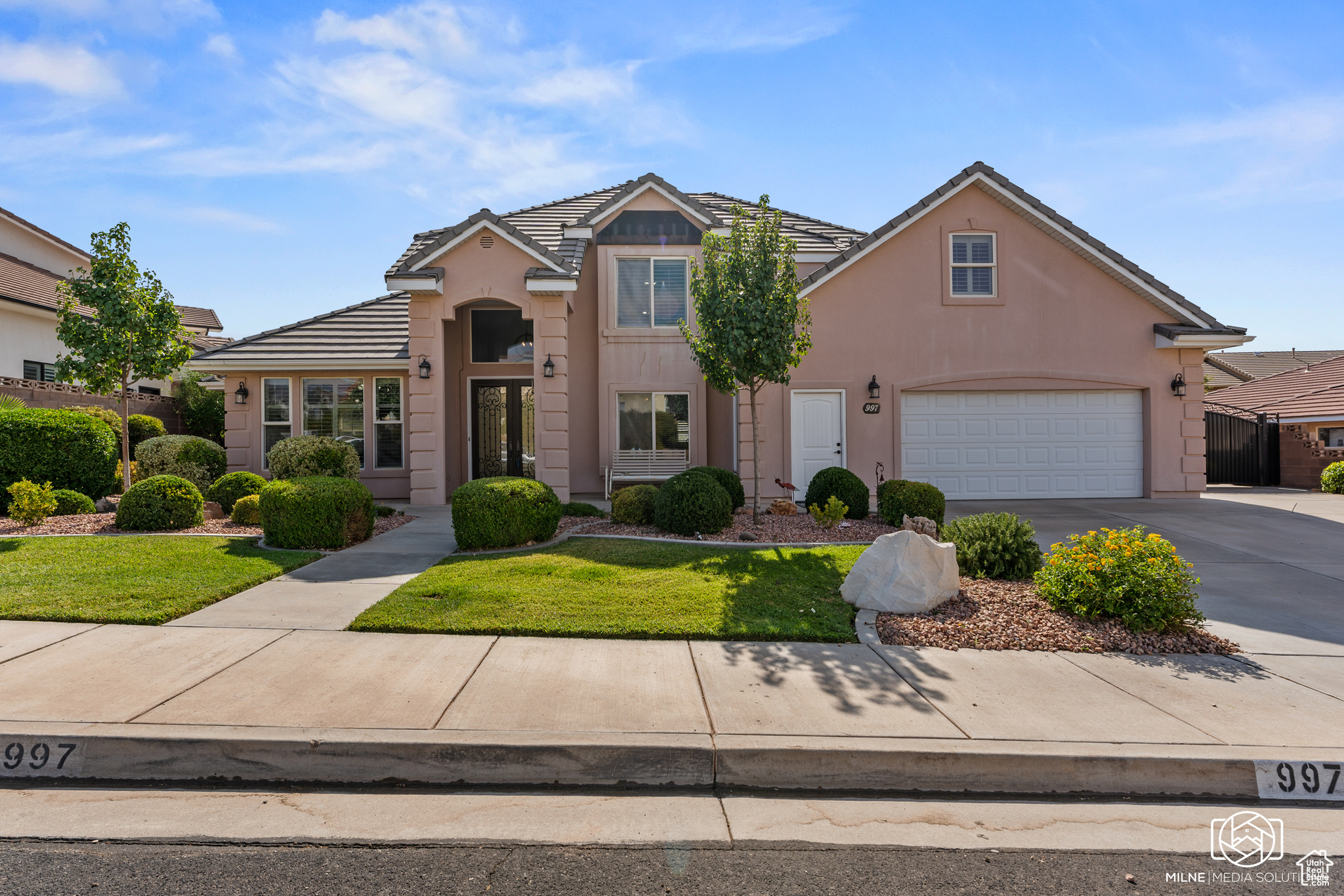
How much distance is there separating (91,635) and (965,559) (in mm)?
8320

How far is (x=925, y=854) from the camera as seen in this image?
3.24m

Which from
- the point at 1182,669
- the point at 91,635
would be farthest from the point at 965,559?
the point at 91,635

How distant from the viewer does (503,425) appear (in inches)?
613

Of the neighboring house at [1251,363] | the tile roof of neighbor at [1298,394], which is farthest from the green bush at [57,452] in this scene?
the neighboring house at [1251,363]

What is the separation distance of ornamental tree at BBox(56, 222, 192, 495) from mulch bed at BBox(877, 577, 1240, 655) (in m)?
13.0

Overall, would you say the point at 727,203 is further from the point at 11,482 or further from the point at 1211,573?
the point at 11,482

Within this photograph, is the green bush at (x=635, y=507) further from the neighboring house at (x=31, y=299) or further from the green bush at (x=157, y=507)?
the neighboring house at (x=31, y=299)

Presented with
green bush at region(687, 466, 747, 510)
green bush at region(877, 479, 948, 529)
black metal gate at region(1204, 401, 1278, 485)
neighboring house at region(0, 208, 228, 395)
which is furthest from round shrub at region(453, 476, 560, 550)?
black metal gate at region(1204, 401, 1278, 485)

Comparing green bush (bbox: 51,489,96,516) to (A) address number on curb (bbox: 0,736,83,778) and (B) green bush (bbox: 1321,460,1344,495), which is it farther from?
(B) green bush (bbox: 1321,460,1344,495)

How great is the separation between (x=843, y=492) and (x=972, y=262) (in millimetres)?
6491

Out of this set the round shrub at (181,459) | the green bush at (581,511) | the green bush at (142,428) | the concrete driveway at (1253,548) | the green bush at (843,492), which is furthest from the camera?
the green bush at (142,428)

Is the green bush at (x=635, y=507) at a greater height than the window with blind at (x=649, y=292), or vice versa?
the window with blind at (x=649, y=292)

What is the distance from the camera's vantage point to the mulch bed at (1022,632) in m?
5.81

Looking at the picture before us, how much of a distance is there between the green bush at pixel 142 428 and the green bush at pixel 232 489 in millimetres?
8732
